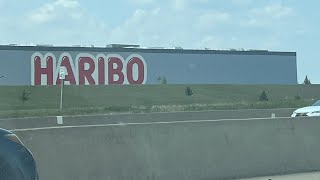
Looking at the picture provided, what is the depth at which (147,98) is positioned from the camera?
66.9 meters

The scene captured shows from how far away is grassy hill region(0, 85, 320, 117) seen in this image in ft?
170

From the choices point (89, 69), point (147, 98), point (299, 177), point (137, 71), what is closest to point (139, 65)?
point (137, 71)

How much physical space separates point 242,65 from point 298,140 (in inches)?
3438

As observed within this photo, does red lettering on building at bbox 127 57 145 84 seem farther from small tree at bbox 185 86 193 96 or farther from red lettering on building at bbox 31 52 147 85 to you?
small tree at bbox 185 86 193 96

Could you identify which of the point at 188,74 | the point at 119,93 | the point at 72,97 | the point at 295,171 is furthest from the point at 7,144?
the point at 188,74

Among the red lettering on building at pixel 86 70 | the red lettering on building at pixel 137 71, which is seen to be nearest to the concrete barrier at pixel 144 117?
the red lettering on building at pixel 86 70

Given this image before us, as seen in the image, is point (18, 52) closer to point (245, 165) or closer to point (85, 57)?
point (85, 57)

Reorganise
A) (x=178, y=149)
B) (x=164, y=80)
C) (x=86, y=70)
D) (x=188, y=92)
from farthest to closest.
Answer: (x=164, y=80)
(x=86, y=70)
(x=188, y=92)
(x=178, y=149)

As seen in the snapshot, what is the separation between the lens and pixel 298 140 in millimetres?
15055

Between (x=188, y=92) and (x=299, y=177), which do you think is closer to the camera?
(x=299, y=177)

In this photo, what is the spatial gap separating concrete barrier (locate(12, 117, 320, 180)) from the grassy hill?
32.2 meters

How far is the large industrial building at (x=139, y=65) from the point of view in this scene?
8356 centimetres

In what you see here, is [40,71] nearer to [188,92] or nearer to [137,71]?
[137,71]

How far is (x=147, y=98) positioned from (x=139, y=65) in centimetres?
2704
